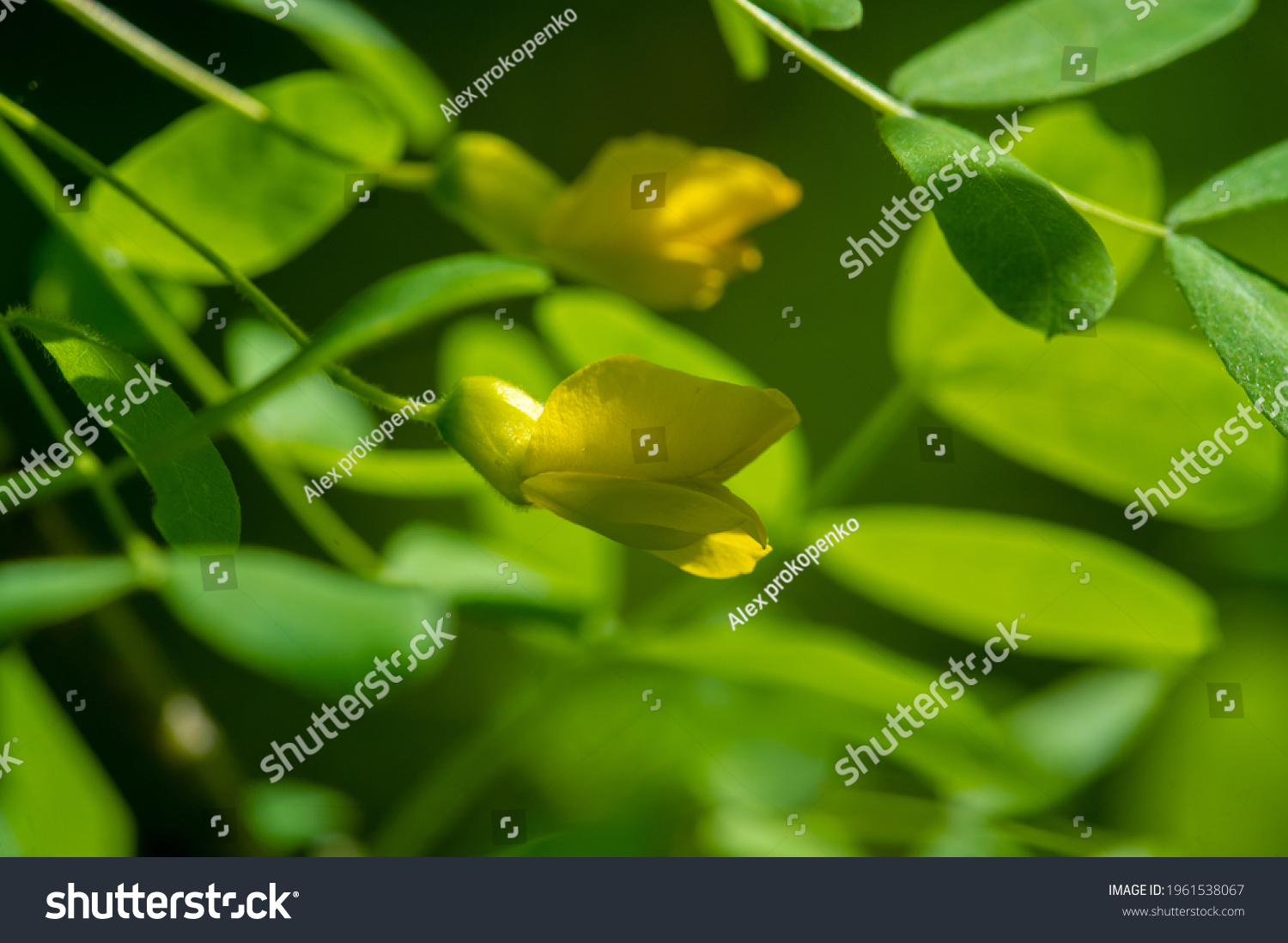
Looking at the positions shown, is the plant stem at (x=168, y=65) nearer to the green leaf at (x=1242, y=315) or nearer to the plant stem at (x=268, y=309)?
the plant stem at (x=268, y=309)

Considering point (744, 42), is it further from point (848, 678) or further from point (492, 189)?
point (848, 678)

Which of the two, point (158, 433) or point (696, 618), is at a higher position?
point (158, 433)

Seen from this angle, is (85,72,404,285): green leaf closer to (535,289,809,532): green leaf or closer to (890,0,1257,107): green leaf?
(535,289,809,532): green leaf

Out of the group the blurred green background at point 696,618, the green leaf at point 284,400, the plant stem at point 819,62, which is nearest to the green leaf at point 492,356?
the blurred green background at point 696,618

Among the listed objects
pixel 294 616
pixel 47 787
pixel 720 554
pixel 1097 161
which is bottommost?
pixel 47 787

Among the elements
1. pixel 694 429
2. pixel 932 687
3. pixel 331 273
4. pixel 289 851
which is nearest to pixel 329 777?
pixel 289 851

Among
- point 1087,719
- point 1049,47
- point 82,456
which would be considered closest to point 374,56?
point 82,456

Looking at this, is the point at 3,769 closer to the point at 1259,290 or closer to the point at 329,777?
the point at 329,777
